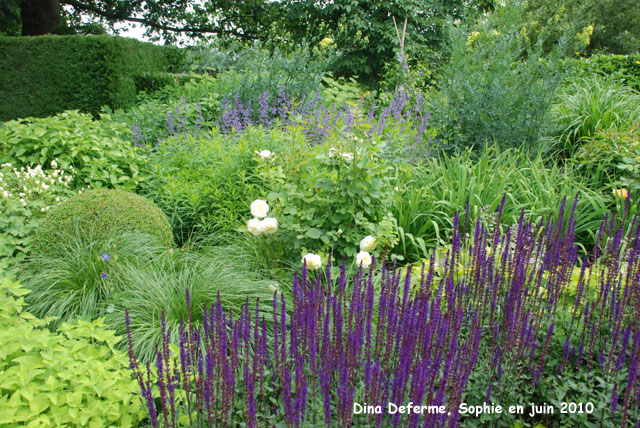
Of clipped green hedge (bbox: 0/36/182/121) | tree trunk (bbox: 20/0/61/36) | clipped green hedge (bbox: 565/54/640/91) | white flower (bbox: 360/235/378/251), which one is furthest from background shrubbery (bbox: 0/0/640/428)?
tree trunk (bbox: 20/0/61/36)

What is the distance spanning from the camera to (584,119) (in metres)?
6.21

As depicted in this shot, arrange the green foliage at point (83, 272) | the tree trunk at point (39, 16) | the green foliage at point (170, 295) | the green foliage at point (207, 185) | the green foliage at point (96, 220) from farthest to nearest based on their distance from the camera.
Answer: the tree trunk at point (39, 16)
the green foliage at point (207, 185)
the green foliage at point (96, 220)
the green foliage at point (83, 272)
the green foliage at point (170, 295)

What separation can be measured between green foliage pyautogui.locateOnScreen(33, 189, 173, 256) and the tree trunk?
11058 millimetres

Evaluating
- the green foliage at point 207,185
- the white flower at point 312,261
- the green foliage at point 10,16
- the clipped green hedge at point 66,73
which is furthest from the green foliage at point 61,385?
the green foliage at point 10,16

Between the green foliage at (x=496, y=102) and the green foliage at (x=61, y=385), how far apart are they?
4416 mm

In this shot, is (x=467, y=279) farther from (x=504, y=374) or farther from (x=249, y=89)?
(x=249, y=89)

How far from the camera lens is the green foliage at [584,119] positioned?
5.95 m

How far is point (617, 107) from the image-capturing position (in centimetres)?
641

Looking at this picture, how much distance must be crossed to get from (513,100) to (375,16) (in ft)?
25.2

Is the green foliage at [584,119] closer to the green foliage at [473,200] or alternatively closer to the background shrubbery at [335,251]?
the background shrubbery at [335,251]

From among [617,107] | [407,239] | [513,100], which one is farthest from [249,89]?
[617,107]

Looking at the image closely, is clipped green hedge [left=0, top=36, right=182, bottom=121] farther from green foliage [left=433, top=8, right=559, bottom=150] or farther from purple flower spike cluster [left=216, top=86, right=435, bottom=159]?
green foliage [left=433, top=8, right=559, bottom=150]

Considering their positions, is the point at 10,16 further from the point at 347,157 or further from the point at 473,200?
the point at 473,200

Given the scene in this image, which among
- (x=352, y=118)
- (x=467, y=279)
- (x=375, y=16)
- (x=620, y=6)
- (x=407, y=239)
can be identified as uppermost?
(x=620, y=6)
